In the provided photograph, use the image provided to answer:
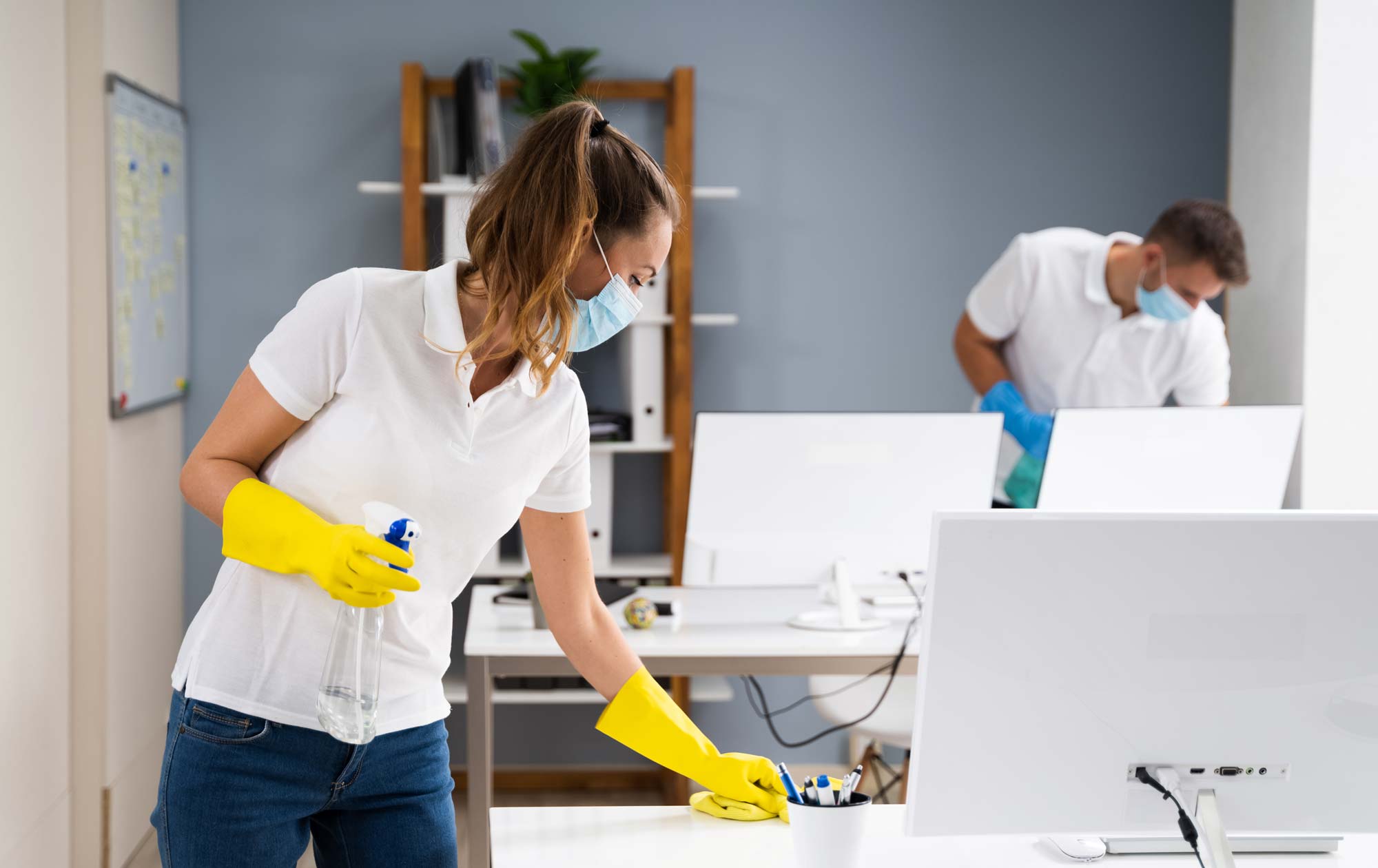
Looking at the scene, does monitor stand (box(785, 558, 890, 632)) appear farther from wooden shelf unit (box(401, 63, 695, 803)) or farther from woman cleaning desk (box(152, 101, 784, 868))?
woman cleaning desk (box(152, 101, 784, 868))

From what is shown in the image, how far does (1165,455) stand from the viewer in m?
2.14

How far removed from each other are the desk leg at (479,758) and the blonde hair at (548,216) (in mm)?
930

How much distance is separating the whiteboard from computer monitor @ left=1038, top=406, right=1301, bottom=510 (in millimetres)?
1984

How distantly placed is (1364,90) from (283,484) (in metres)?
2.65

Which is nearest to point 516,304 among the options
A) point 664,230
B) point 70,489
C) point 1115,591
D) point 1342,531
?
point 664,230

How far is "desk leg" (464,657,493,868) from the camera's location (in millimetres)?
1923

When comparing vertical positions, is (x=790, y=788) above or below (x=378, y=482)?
below

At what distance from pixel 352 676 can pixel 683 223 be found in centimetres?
204

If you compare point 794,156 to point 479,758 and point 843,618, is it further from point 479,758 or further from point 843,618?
point 479,758

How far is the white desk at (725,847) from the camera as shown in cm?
123

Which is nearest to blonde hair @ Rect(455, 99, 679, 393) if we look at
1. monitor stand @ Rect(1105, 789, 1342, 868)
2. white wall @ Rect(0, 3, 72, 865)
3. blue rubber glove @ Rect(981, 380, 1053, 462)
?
monitor stand @ Rect(1105, 789, 1342, 868)

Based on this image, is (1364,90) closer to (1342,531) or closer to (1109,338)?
(1109,338)

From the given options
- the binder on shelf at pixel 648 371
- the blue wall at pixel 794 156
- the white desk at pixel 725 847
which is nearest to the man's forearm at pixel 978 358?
the blue wall at pixel 794 156

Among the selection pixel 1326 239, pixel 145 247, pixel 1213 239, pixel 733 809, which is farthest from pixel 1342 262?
pixel 145 247
